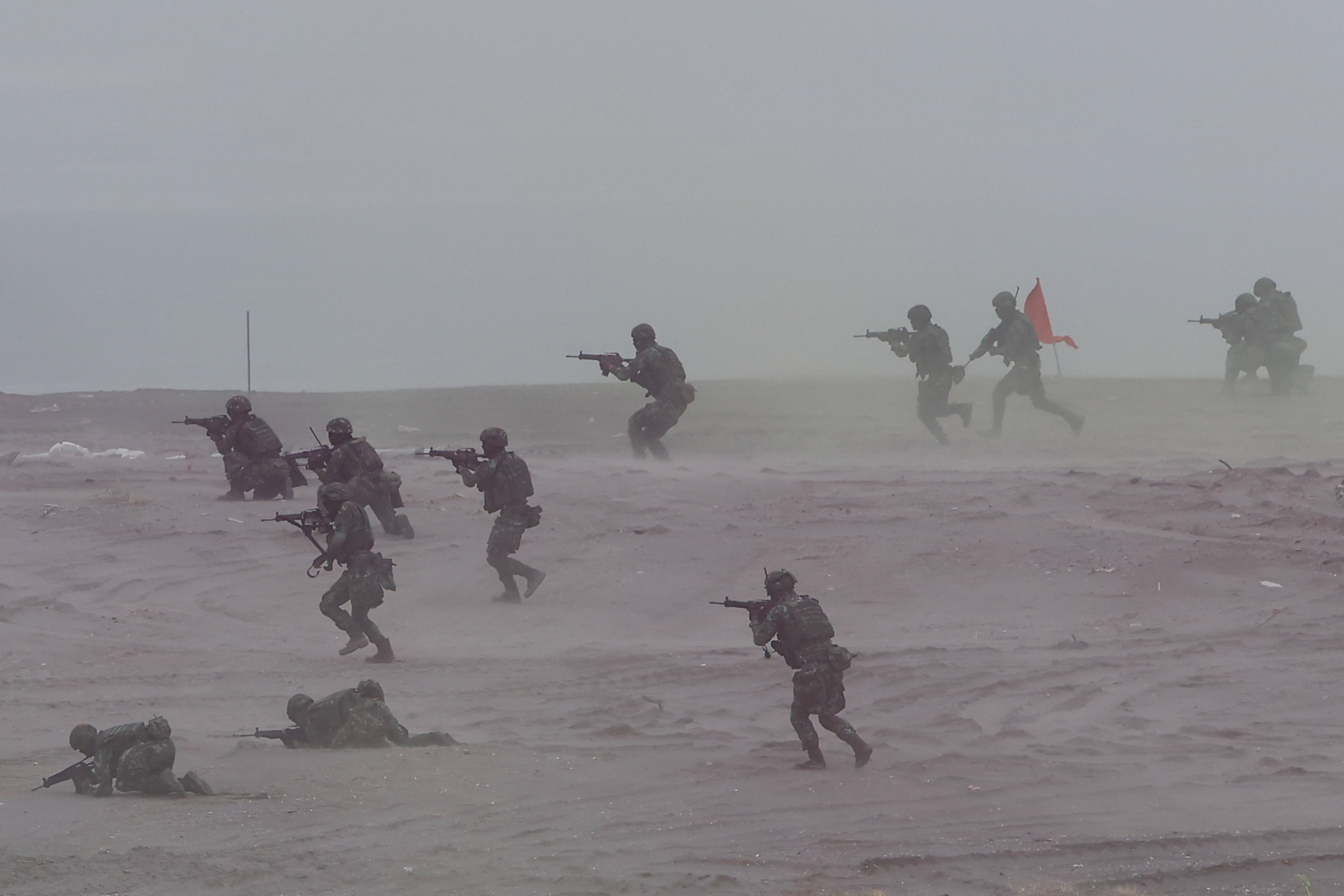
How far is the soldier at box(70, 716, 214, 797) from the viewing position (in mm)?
7715

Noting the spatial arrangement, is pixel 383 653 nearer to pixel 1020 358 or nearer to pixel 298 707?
pixel 298 707

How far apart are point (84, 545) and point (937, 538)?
736cm

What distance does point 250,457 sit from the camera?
1598cm

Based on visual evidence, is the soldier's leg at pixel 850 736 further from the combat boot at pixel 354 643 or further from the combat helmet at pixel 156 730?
the combat boot at pixel 354 643

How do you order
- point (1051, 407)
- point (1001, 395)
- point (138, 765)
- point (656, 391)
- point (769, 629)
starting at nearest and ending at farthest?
point (138, 765)
point (769, 629)
point (656, 391)
point (1051, 407)
point (1001, 395)

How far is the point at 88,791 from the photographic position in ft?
25.5

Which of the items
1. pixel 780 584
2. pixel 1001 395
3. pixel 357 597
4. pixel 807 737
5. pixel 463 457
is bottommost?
pixel 807 737

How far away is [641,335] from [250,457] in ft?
16.0

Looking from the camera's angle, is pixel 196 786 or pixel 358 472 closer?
pixel 196 786

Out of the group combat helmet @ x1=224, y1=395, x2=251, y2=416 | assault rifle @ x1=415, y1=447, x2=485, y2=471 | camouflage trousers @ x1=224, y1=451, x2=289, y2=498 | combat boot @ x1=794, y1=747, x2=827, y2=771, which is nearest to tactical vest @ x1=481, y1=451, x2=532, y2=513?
assault rifle @ x1=415, y1=447, x2=485, y2=471

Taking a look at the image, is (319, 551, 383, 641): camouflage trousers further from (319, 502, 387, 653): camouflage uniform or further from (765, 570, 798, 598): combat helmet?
(765, 570, 798, 598): combat helmet

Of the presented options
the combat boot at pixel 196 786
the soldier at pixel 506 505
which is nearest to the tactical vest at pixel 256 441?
the soldier at pixel 506 505

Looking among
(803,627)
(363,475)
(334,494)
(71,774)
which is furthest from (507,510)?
(71,774)

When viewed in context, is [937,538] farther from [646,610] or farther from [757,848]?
[757,848]
